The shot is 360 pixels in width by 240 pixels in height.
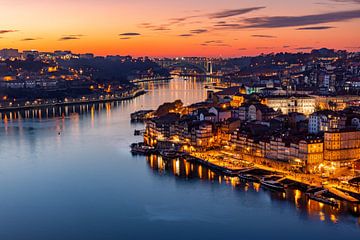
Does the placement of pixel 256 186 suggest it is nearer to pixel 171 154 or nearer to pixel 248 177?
pixel 248 177

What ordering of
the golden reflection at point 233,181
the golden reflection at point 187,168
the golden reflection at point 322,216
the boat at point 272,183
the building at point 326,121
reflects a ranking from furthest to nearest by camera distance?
1. the building at point 326,121
2. the golden reflection at point 187,168
3. the golden reflection at point 233,181
4. the boat at point 272,183
5. the golden reflection at point 322,216

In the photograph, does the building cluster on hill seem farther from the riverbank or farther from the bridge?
the bridge

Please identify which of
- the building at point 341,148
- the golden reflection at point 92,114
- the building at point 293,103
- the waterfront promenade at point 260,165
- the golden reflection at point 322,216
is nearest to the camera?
the golden reflection at point 322,216

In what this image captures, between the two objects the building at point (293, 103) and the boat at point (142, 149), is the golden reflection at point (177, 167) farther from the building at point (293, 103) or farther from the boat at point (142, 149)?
the building at point (293, 103)

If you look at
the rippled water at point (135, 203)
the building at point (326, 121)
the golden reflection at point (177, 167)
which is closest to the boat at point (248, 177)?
the rippled water at point (135, 203)

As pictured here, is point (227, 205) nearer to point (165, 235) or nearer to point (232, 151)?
point (165, 235)
